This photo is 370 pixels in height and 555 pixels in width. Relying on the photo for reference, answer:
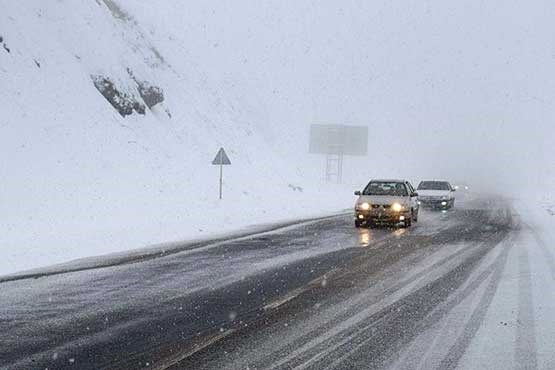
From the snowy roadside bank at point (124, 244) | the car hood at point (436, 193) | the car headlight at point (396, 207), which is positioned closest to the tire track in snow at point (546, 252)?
the car headlight at point (396, 207)

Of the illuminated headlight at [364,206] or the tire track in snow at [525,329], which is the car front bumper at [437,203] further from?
the tire track in snow at [525,329]

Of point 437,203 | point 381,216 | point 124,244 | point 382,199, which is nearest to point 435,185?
point 437,203

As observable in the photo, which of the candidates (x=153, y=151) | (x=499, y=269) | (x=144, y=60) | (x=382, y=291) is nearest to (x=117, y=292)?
(x=382, y=291)

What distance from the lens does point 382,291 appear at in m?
9.20

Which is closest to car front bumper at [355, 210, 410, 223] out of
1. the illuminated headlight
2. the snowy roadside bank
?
the illuminated headlight

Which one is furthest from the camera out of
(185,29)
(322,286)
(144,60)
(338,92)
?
(338,92)

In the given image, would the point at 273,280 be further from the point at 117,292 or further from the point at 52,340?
the point at 52,340

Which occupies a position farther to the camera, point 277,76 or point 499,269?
point 277,76

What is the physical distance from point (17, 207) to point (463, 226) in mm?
14658

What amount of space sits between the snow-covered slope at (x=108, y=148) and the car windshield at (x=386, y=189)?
185 inches

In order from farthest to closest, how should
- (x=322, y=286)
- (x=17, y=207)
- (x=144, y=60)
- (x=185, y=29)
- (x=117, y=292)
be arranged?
(x=185, y=29)
(x=144, y=60)
(x=17, y=207)
(x=322, y=286)
(x=117, y=292)

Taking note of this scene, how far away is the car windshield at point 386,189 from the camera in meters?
21.7

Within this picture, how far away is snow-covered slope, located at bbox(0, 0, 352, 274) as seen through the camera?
1895 cm

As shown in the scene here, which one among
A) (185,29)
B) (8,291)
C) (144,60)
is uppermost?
(185,29)
